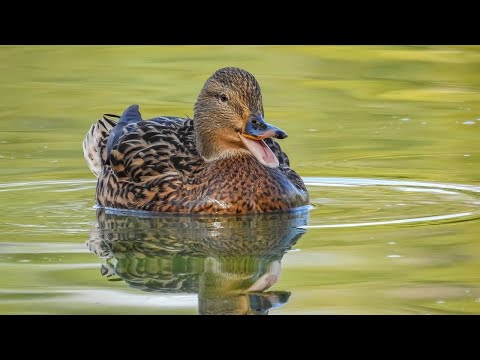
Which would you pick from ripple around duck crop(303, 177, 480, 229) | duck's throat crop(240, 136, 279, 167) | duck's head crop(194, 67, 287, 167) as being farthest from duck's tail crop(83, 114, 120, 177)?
duck's throat crop(240, 136, 279, 167)

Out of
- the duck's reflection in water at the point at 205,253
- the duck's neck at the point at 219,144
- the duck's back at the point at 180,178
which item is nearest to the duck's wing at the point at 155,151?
the duck's back at the point at 180,178

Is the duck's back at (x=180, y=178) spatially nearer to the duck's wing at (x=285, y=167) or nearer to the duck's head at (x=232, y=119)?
the duck's wing at (x=285, y=167)

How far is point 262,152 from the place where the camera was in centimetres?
1149

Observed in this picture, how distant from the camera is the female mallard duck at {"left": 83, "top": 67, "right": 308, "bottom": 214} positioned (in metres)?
11.7

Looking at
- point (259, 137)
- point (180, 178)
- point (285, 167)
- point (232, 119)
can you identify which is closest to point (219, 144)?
point (232, 119)

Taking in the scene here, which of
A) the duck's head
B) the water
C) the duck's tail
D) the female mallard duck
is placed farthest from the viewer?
the duck's tail

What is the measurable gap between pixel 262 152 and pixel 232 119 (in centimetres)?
52

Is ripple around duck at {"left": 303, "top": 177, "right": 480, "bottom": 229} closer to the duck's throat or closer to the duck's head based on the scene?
the duck's throat

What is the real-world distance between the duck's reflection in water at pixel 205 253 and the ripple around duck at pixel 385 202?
288 mm

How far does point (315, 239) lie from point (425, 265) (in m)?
1.22

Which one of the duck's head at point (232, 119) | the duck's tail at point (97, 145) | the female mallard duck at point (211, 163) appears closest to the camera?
the duck's head at point (232, 119)

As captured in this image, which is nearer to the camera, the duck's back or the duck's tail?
the duck's back

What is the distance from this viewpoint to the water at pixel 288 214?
28.8 feet

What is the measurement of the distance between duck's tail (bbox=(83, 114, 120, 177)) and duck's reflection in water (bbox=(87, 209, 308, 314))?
1.32m
